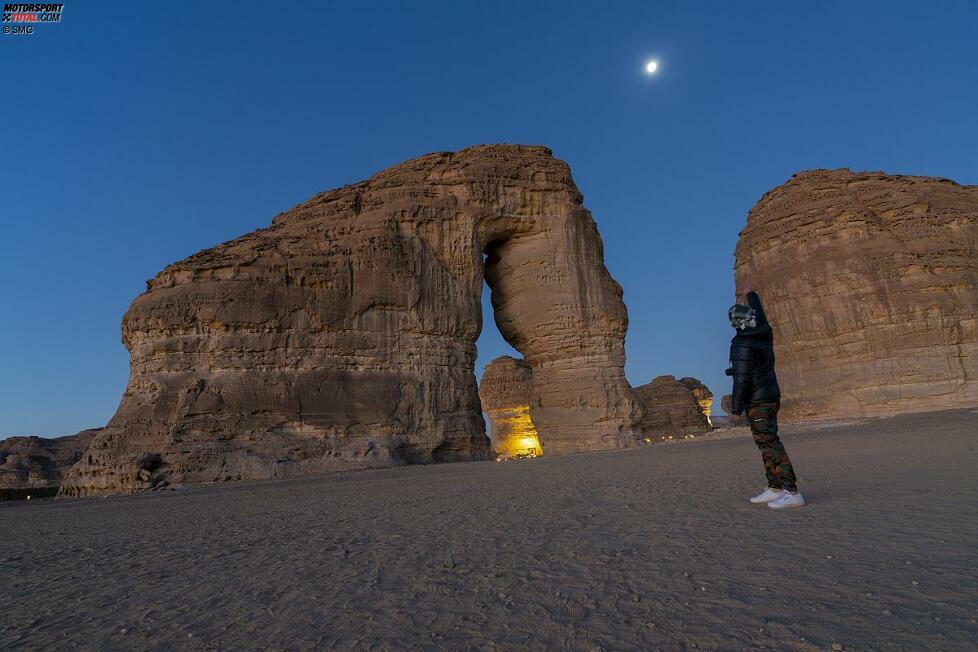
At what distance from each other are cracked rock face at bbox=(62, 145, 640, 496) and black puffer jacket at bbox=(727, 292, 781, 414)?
12770 mm

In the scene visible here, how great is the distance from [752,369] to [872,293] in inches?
1133

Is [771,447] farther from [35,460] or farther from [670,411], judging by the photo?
[35,460]

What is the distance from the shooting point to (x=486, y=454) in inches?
777

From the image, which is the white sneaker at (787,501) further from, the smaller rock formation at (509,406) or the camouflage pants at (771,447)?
the smaller rock formation at (509,406)

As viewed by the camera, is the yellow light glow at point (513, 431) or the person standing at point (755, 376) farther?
the yellow light glow at point (513, 431)

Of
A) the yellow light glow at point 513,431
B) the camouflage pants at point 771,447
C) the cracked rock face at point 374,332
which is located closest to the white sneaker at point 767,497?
the camouflage pants at point 771,447

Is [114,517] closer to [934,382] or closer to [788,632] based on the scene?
[788,632]

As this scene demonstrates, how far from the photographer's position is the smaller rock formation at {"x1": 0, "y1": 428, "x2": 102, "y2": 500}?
2731 cm

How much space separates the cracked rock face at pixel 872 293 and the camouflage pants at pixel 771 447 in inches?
1079

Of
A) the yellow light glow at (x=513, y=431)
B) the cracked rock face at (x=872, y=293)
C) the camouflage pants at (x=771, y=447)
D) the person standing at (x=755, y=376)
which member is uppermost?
the cracked rock face at (x=872, y=293)

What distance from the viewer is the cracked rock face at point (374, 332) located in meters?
14.9

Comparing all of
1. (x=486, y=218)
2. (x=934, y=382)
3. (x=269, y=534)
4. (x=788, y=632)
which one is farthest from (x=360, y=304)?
(x=934, y=382)

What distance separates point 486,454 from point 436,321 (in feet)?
17.9

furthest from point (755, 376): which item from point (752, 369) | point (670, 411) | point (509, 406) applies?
point (509, 406)
